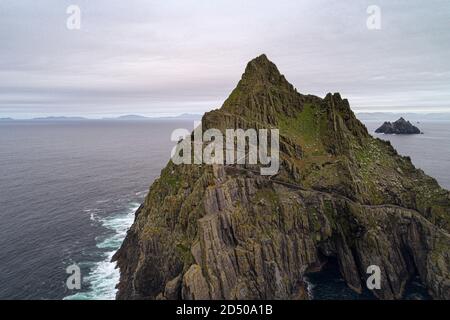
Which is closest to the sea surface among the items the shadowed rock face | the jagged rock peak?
the shadowed rock face

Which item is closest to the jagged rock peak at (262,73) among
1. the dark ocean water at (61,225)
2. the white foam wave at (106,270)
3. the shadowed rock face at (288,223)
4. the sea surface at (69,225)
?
the shadowed rock face at (288,223)

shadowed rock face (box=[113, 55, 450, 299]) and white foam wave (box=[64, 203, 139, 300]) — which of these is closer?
shadowed rock face (box=[113, 55, 450, 299])

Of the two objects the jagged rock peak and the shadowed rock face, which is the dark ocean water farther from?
the jagged rock peak

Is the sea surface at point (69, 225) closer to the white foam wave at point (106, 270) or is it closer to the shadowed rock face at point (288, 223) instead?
the white foam wave at point (106, 270)

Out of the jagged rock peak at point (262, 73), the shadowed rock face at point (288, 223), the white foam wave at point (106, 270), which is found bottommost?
the white foam wave at point (106, 270)

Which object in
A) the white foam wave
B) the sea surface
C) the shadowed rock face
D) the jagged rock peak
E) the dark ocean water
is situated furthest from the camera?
the jagged rock peak
